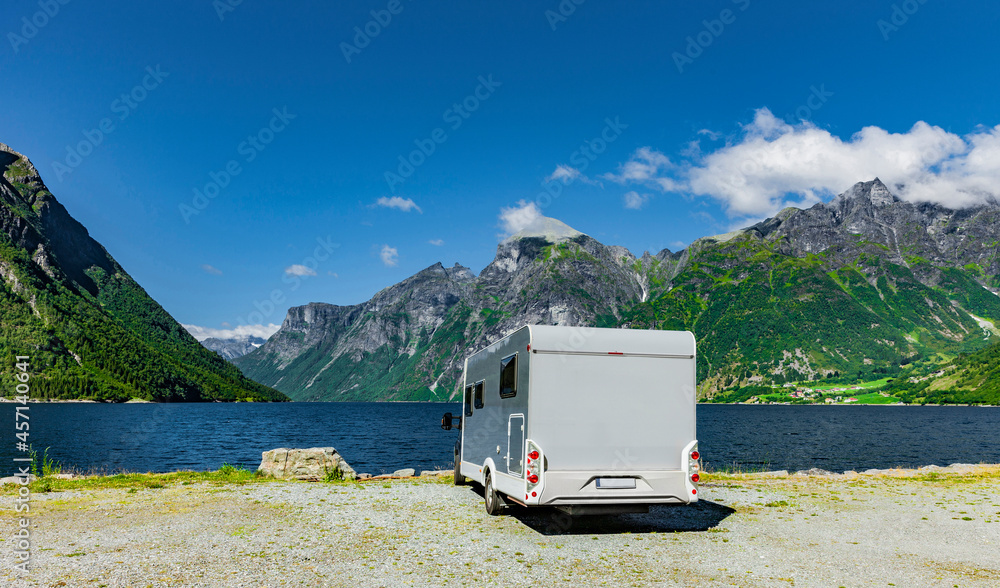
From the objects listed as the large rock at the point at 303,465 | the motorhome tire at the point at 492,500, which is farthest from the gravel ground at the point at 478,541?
the large rock at the point at 303,465

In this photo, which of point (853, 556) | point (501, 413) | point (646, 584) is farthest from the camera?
point (501, 413)

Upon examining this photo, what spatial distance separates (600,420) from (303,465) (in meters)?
15.0

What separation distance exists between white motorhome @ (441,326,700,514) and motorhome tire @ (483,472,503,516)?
989 millimetres

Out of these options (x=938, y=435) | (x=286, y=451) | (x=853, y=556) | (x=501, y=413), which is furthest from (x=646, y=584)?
(x=938, y=435)

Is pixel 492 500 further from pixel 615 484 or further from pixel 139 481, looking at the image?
pixel 139 481

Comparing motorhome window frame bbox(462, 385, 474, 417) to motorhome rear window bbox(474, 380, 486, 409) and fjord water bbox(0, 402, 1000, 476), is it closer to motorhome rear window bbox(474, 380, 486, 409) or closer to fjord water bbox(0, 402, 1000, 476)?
motorhome rear window bbox(474, 380, 486, 409)

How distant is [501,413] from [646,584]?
6.06 metres

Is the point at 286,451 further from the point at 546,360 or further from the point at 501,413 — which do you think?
the point at 546,360

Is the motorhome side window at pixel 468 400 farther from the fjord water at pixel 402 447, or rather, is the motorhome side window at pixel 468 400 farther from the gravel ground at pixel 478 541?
the fjord water at pixel 402 447

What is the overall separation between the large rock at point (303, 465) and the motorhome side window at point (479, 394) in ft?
27.7

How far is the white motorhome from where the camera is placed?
1268 centimetres

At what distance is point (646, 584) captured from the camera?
9398mm

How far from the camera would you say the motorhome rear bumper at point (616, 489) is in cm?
1252

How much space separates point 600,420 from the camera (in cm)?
1304
